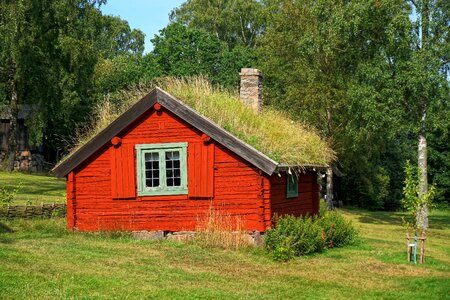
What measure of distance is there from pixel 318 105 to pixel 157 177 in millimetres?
20658

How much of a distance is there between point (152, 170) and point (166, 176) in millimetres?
493

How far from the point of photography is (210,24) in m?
74.3

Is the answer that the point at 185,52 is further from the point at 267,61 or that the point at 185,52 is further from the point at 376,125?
the point at 376,125

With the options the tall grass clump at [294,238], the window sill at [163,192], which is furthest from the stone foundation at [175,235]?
the window sill at [163,192]

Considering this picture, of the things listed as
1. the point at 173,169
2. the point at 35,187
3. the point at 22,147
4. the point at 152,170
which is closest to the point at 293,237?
the point at 173,169

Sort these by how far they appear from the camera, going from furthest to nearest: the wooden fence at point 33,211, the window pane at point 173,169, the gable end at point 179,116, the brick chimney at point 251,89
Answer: the wooden fence at point 33,211
the brick chimney at point 251,89
the window pane at point 173,169
the gable end at point 179,116

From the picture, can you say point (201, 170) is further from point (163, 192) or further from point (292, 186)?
point (292, 186)

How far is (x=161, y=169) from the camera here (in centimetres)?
2055

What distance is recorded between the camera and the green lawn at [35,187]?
100 ft

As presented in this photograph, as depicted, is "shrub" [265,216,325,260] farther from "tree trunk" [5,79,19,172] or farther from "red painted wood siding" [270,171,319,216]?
"tree trunk" [5,79,19,172]

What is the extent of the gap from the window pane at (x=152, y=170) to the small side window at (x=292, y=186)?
411 cm

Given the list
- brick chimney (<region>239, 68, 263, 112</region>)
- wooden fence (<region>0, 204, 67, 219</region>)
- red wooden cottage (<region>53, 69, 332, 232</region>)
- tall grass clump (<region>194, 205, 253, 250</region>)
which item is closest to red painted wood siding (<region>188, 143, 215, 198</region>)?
red wooden cottage (<region>53, 69, 332, 232</region>)

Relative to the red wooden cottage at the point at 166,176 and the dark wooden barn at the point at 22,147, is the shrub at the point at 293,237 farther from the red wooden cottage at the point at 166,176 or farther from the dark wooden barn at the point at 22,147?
the dark wooden barn at the point at 22,147

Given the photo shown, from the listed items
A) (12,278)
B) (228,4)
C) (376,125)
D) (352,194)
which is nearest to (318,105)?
(376,125)
